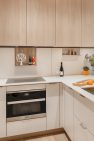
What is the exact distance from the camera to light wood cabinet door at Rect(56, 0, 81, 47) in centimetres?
234

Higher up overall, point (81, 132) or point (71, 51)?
point (71, 51)

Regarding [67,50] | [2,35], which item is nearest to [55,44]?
[67,50]

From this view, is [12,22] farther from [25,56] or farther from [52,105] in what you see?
[52,105]

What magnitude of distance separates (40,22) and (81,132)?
1.64 meters

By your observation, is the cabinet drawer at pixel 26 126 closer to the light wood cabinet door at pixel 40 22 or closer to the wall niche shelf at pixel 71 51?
the light wood cabinet door at pixel 40 22

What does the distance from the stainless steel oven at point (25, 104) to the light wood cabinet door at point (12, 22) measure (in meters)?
0.76

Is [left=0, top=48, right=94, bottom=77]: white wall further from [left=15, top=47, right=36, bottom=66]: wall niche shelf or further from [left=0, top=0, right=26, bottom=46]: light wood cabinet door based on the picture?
[left=0, top=0, right=26, bottom=46]: light wood cabinet door

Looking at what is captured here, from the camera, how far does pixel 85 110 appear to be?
153 cm

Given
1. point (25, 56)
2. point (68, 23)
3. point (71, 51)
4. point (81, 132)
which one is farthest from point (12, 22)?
point (81, 132)

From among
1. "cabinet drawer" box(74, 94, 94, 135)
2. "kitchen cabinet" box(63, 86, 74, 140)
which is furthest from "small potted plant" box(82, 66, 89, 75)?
"cabinet drawer" box(74, 94, 94, 135)

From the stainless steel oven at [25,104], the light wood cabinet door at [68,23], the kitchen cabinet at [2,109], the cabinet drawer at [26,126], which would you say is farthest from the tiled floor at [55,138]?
the light wood cabinet door at [68,23]

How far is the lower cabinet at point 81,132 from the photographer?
147 cm

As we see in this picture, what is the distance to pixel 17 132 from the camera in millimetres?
2096

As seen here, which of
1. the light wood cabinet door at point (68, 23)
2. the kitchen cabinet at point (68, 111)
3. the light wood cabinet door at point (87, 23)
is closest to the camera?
the kitchen cabinet at point (68, 111)
